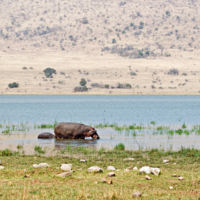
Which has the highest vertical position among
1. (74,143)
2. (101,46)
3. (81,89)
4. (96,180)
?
(101,46)

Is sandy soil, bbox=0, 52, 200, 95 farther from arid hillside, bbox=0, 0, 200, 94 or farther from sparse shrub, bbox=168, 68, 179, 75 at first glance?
sparse shrub, bbox=168, 68, 179, 75

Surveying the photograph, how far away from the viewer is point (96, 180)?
1025 cm

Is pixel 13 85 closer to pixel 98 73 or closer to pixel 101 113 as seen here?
pixel 98 73

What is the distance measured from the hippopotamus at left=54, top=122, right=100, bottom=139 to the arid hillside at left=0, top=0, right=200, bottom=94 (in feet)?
200

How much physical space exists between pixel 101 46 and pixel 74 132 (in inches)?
3876

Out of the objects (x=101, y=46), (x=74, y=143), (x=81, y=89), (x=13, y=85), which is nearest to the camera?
(x=74, y=143)

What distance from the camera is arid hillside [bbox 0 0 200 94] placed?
88.1 meters

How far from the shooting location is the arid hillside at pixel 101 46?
88.1 m

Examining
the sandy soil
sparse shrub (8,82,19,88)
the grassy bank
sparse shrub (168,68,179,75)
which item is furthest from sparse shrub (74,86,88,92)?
the grassy bank

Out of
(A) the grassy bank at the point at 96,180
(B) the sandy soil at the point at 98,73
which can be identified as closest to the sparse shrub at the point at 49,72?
(B) the sandy soil at the point at 98,73

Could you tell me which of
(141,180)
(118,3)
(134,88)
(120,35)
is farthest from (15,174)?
(118,3)

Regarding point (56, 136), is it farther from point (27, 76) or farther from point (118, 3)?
point (118, 3)

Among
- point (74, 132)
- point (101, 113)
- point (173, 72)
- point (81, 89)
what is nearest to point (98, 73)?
point (81, 89)

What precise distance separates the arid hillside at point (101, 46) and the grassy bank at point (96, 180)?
69.4 m
